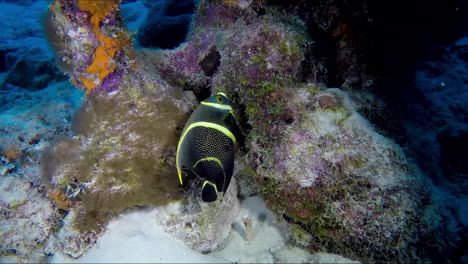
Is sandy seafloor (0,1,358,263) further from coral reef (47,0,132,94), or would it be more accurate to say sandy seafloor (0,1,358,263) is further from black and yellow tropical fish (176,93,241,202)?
black and yellow tropical fish (176,93,241,202)

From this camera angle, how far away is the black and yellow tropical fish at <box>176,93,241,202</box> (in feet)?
6.63

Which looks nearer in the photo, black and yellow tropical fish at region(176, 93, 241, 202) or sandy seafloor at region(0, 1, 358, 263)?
black and yellow tropical fish at region(176, 93, 241, 202)

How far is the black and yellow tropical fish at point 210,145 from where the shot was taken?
2.02m

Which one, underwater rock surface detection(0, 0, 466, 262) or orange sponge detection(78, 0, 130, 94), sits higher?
orange sponge detection(78, 0, 130, 94)

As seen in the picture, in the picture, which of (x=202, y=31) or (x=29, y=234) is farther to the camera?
(x=202, y=31)

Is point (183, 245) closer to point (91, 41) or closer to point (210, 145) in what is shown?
point (210, 145)

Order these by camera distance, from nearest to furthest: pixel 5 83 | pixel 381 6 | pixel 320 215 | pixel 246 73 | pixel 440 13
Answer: pixel 320 215
pixel 246 73
pixel 381 6
pixel 440 13
pixel 5 83

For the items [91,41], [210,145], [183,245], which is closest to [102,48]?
[91,41]

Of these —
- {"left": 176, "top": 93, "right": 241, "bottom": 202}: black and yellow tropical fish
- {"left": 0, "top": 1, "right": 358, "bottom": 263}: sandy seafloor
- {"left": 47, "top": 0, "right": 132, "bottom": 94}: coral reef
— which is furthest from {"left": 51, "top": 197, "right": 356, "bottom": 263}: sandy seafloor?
{"left": 47, "top": 0, "right": 132, "bottom": 94}: coral reef

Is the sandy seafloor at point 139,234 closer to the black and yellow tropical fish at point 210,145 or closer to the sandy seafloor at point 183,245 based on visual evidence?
the sandy seafloor at point 183,245

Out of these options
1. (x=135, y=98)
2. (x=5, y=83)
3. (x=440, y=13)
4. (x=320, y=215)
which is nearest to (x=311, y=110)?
(x=320, y=215)

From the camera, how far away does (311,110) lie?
2.53 m

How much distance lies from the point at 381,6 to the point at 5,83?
34.2 feet

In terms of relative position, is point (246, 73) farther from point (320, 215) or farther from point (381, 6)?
point (381, 6)
